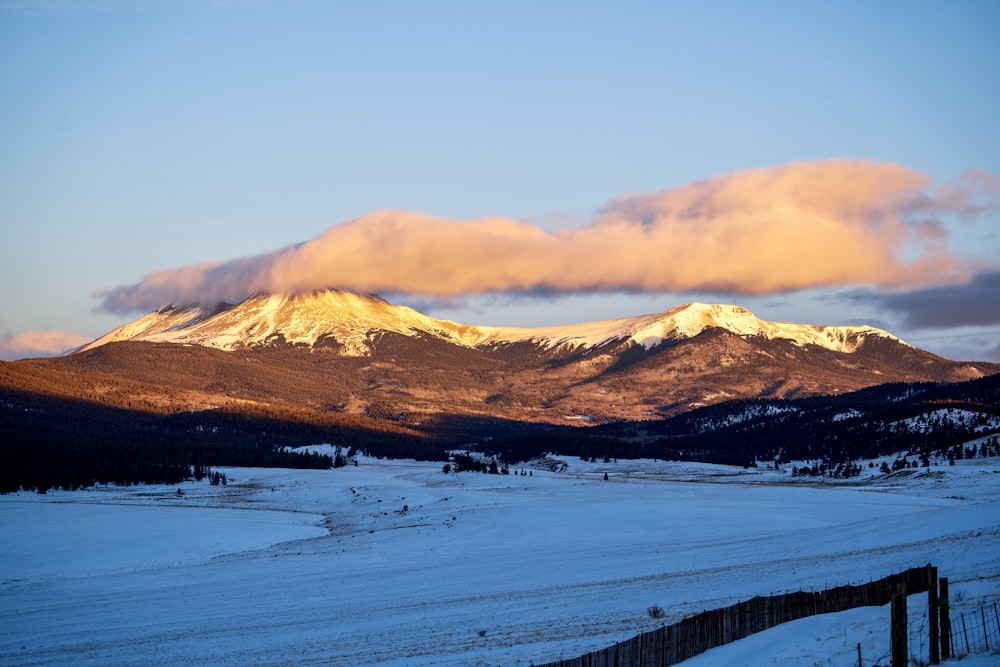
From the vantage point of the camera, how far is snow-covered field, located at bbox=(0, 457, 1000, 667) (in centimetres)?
2855

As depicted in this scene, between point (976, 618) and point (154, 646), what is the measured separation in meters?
23.3

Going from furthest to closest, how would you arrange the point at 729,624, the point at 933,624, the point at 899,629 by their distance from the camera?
the point at 729,624, the point at 933,624, the point at 899,629

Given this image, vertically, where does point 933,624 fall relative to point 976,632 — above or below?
above

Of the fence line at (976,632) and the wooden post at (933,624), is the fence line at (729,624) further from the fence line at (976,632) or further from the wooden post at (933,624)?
the wooden post at (933,624)

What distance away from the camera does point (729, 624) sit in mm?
22703

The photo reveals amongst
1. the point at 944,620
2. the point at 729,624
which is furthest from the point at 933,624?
the point at 729,624

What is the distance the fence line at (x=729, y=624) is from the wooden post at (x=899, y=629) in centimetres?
Result: 290

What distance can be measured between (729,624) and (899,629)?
6618 mm

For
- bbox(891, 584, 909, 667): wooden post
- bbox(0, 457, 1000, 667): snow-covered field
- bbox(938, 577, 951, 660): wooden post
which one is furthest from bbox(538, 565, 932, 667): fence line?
bbox(891, 584, 909, 667): wooden post

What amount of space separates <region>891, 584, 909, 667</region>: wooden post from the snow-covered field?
170 centimetres

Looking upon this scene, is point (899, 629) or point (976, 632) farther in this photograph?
point (976, 632)

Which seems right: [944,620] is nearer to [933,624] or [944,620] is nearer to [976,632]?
[933,624]

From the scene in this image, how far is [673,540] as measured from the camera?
53812 mm

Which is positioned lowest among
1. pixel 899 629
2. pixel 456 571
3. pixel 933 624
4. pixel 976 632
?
pixel 456 571
